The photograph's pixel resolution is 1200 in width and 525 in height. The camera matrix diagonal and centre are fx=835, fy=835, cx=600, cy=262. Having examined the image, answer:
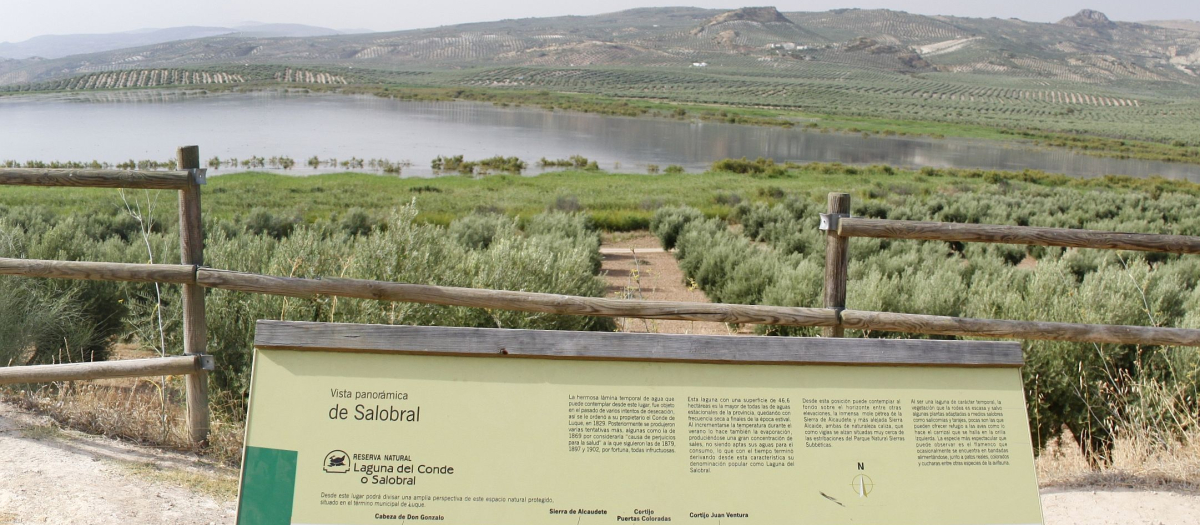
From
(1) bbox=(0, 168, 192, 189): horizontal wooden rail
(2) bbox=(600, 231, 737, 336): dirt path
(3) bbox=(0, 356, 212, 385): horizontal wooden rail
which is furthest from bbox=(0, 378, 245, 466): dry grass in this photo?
(2) bbox=(600, 231, 737, 336): dirt path

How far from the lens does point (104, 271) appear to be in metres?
3.86

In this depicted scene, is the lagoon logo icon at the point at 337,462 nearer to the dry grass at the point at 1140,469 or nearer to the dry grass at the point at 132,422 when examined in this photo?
the dry grass at the point at 132,422

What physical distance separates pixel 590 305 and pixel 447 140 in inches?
1726

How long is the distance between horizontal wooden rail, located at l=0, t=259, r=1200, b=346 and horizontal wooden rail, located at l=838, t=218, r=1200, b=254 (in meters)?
0.38

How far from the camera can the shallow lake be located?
38062mm

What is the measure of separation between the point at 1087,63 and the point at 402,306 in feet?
709

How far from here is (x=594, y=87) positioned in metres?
129

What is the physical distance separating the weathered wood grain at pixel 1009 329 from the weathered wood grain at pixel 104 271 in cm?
301

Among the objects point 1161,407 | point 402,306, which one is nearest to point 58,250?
point 402,306

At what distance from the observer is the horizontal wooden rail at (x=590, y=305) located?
359cm

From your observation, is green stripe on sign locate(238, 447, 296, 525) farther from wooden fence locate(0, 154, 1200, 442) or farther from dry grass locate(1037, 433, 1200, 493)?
dry grass locate(1037, 433, 1200, 493)

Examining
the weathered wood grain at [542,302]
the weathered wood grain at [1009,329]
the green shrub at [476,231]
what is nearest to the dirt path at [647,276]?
the green shrub at [476,231]

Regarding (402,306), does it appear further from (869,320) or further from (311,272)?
(869,320)

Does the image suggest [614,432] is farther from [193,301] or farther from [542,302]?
[193,301]
